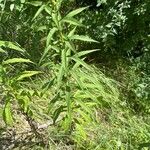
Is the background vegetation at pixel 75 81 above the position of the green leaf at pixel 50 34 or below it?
below

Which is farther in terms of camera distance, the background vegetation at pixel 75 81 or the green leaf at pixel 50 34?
the background vegetation at pixel 75 81

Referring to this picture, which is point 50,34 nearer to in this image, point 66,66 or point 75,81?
point 66,66

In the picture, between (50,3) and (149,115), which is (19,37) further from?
(50,3)

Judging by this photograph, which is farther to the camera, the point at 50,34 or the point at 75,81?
the point at 75,81

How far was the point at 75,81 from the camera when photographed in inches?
120

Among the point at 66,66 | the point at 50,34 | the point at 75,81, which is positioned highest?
the point at 50,34

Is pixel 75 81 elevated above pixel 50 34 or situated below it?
below

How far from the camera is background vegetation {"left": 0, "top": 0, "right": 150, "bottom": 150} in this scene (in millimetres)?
2719

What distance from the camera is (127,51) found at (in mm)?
3973

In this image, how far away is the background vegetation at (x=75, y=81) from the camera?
8.92 feet

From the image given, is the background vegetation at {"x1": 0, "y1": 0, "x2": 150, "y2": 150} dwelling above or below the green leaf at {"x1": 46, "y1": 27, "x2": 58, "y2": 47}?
below

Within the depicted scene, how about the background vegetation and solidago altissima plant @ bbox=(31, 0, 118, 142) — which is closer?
solidago altissima plant @ bbox=(31, 0, 118, 142)

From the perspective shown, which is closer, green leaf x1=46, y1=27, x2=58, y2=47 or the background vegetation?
green leaf x1=46, y1=27, x2=58, y2=47

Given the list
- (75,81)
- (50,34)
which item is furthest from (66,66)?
(75,81)
